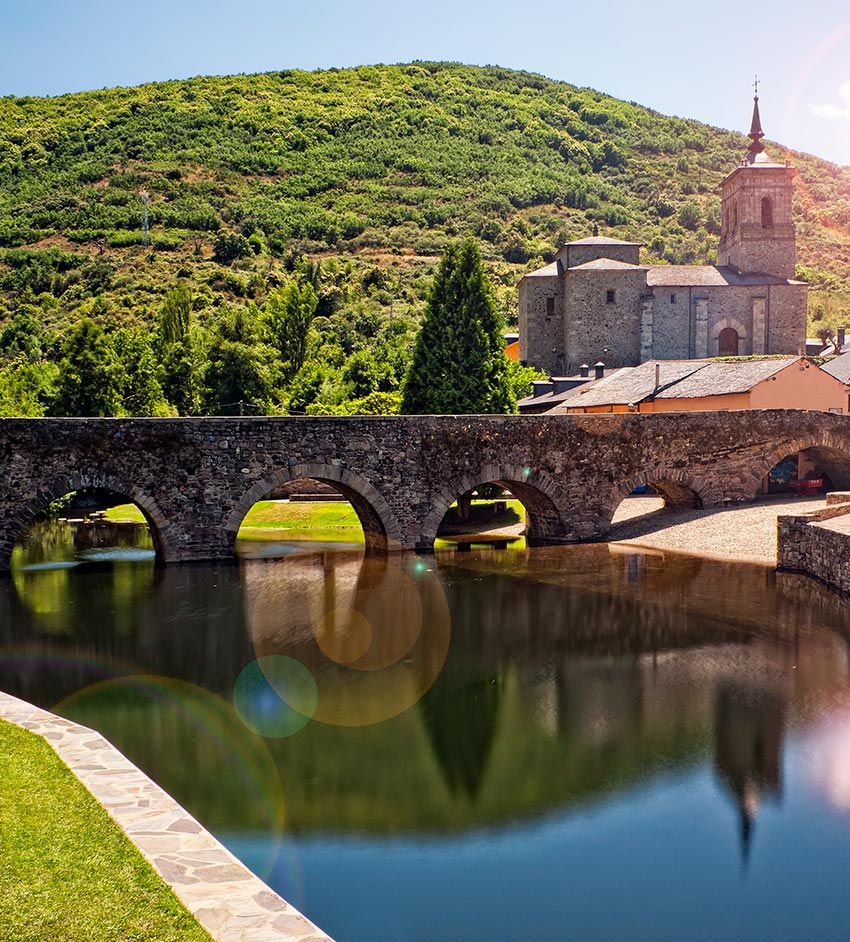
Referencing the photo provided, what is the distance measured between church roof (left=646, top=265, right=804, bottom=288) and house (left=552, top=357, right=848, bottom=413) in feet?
68.3

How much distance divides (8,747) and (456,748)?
226 inches

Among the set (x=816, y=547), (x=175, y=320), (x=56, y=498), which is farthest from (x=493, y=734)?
(x=175, y=320)

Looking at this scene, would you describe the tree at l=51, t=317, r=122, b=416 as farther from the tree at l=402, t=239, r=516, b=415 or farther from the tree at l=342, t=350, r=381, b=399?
the tree at l=402, t=239, r=516, b=415

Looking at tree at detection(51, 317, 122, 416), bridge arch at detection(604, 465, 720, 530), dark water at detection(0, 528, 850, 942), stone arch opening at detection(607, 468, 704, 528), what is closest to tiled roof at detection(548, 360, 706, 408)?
stone arch opening at detection(607, 468, 704, 528)

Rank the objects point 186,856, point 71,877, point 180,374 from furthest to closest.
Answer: point 180,374 → point 186,856 → point 71,877

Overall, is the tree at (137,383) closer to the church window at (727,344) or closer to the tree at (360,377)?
the tree at (360,377)

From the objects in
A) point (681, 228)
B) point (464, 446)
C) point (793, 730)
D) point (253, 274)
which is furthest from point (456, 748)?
point (681, 228)

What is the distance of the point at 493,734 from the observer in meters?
14.1

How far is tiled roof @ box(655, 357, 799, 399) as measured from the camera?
38562 mm

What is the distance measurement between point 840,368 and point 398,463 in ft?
86.2

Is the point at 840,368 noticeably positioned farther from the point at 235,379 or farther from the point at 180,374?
the point at 180,374

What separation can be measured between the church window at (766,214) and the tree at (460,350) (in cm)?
2991

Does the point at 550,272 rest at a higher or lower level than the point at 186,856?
higher

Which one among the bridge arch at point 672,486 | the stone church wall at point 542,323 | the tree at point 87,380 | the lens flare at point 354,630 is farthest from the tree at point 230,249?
the lens flare at point 354,630
